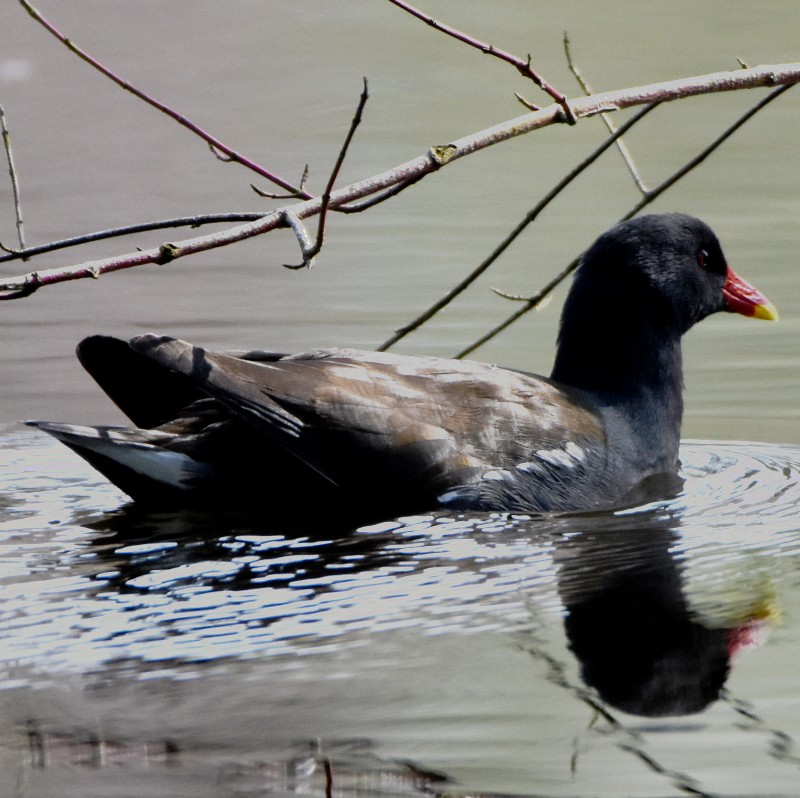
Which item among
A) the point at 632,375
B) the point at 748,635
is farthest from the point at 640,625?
the point at 632,375

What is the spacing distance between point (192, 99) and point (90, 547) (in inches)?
408

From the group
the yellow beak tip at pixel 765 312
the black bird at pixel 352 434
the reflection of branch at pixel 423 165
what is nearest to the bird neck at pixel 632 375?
the black bird at pixel 352 434

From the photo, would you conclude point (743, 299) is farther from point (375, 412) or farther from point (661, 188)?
point (375, 412)

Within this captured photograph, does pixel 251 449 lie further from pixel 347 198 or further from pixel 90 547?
pixel 347 198

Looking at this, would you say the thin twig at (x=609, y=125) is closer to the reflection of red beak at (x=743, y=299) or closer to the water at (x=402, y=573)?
the reflection of red beak at (x=743, y=299)

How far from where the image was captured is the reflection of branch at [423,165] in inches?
163

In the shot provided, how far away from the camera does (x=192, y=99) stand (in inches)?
606

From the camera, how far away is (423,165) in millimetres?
4648

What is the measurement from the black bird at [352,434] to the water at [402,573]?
5.3 inches

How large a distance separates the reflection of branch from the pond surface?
1036 mm

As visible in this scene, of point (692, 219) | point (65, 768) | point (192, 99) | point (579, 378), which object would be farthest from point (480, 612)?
point (192, 99)

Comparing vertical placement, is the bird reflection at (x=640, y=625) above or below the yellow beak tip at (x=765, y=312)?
below

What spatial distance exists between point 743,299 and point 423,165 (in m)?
3.02

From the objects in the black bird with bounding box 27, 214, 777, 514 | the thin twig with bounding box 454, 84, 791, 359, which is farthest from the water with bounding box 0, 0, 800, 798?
the thin twig with bounding box 454, 84, 791, 359
